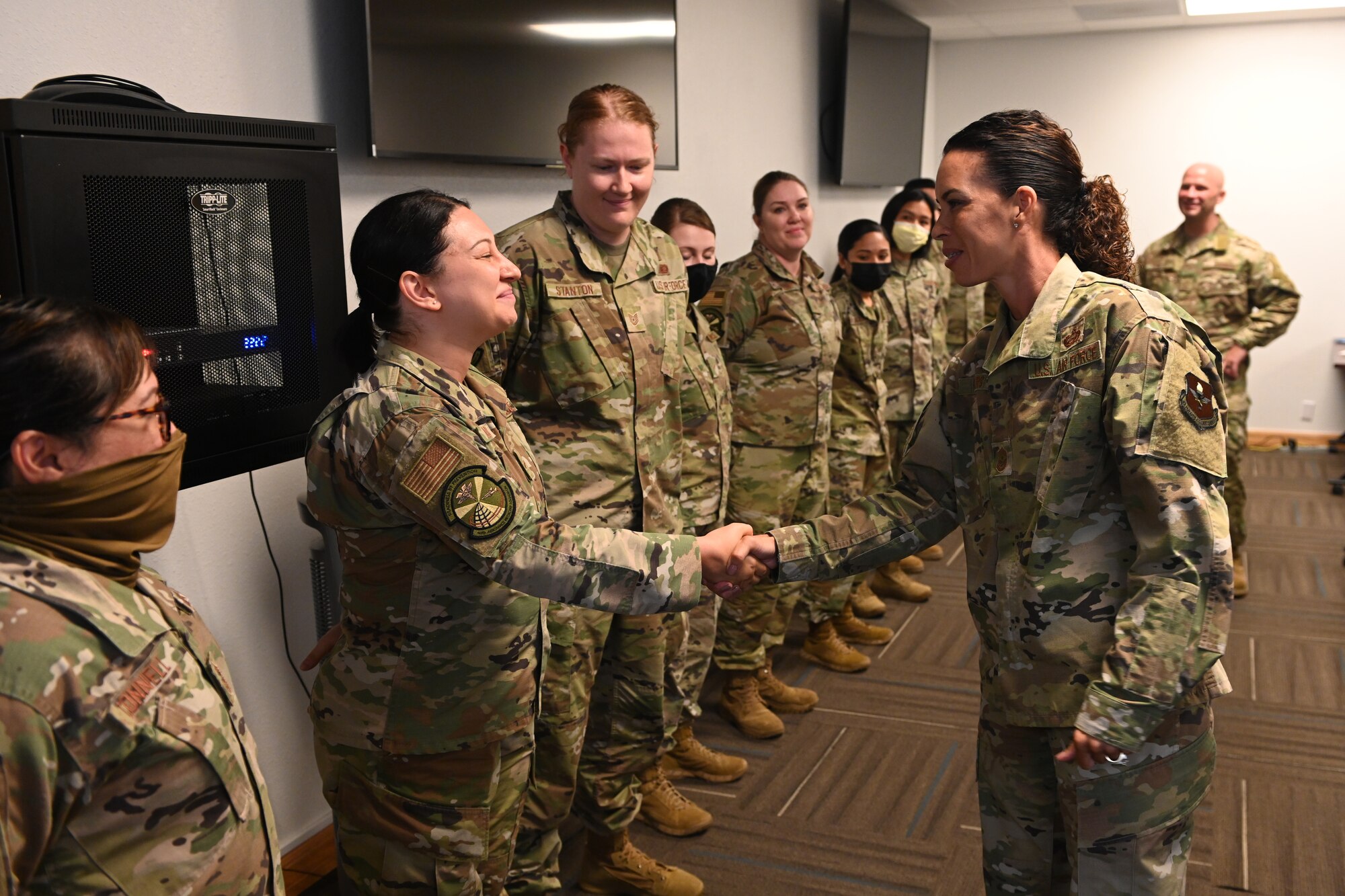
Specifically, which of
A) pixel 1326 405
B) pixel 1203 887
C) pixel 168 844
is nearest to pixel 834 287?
pixel 1203 887

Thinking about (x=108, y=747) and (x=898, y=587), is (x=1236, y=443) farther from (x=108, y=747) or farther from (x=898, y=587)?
(x=108, y=747)

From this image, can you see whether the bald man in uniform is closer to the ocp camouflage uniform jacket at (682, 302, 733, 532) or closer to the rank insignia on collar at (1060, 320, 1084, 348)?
the ocp camouflage uniform jacket at (682, 302, 733, 532)

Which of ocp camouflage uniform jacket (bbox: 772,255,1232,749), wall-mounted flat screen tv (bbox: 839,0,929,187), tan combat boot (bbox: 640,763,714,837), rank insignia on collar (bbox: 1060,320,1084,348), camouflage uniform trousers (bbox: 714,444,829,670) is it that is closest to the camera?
ocp camouflage uniform jacket (bbox: 772,255,1232,749)

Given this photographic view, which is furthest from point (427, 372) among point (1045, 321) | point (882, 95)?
point (882, 95)

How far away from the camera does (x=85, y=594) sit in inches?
39.6

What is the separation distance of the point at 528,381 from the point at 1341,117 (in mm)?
7207

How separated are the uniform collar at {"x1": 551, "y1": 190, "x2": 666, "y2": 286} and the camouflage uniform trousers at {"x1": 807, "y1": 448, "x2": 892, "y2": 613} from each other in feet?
5.40

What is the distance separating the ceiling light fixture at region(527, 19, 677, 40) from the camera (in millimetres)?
3203

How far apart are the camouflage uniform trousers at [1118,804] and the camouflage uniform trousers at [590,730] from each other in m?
0.90

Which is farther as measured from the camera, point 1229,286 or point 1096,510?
point 1229,286

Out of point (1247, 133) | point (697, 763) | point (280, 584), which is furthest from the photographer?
point (1247, 133)

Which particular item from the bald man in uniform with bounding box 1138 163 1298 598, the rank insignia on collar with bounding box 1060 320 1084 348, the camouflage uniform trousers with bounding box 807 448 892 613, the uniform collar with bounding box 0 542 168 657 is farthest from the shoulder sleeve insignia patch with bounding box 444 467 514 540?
the bald man in uniform with bounding box 1138 163 1298 598

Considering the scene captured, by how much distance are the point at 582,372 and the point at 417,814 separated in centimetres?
96

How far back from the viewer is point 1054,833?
5.50 ft
